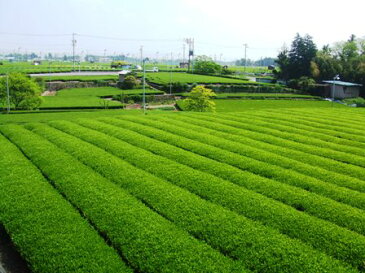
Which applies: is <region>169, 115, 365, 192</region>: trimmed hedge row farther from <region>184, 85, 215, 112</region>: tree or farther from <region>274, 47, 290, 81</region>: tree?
<region>274, 47, 290, 81</region>: tree

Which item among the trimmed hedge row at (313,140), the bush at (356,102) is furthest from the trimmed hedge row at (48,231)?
the bush at (356,102)

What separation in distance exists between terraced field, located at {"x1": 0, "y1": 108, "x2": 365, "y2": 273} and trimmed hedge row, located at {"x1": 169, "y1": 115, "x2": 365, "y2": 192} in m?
0.06

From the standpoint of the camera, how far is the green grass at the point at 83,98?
4325 cm

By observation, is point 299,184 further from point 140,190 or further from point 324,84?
point 324,84

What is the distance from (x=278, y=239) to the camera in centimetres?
849

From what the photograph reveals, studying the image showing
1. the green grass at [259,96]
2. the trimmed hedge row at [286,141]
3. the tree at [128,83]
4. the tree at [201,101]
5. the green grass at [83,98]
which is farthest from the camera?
the tree at [128,83]

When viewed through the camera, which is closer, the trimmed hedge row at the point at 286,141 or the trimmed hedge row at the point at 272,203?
the trimmed hedge row at the point at 272,203

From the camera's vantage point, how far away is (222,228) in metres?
8.95

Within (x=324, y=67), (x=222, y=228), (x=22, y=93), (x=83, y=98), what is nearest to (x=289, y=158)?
(x=222, y=228)

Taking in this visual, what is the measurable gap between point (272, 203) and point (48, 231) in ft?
19.6

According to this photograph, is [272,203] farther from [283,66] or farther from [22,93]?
[283,66]

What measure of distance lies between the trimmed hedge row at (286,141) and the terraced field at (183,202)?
9 centimetres

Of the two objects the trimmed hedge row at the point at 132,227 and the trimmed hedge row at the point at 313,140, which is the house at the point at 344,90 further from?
the trimmed hedge row at the point at 132,227

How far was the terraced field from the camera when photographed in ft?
26.0
